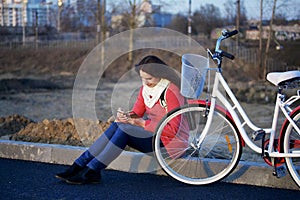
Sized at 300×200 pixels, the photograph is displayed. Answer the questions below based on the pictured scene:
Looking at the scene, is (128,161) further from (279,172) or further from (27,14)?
(27,14)

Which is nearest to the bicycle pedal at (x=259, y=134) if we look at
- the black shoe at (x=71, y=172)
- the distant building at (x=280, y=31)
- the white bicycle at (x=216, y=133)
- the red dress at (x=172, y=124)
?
the white bicycle at (x=216, y=133)

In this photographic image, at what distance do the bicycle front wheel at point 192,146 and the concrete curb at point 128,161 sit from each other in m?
0.21

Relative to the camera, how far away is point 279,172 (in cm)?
393

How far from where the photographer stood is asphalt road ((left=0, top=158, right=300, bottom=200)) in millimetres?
4020

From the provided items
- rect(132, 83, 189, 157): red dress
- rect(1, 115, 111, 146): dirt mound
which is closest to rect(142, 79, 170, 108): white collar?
rect(132, 83, 189, 157): red dress

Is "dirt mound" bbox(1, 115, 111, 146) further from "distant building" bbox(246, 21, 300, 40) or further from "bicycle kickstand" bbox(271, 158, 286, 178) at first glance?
"distant building" bbox(246, 21, 300, 40)

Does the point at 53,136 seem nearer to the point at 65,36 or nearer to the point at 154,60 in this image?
the point at 154,60

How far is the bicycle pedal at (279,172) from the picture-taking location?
3.91 m

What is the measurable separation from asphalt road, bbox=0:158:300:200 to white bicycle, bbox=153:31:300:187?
0.46 ft

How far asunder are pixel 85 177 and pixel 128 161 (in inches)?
26.4

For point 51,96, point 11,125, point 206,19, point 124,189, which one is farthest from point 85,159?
point 206,19

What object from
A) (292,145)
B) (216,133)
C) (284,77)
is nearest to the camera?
(284,77)

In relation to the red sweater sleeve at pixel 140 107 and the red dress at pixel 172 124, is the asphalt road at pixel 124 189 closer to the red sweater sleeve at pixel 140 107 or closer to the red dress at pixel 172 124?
the red dress at pixel 172 124

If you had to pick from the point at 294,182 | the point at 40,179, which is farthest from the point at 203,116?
the point at 40,179
